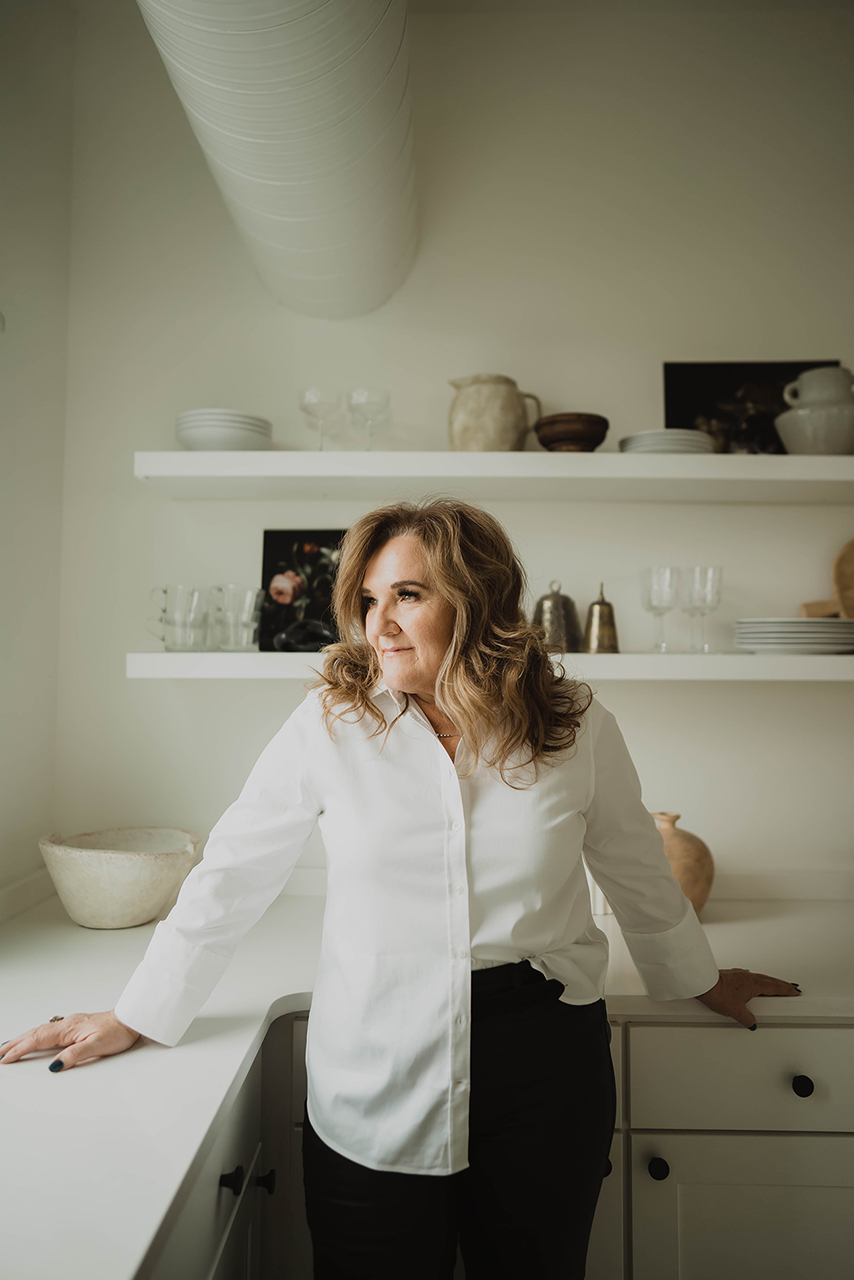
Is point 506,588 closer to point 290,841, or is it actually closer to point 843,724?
point 290,841

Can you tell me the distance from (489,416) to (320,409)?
0.43 meters

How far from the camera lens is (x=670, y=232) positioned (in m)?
2.09

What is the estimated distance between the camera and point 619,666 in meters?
1.80

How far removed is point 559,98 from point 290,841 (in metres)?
2.09

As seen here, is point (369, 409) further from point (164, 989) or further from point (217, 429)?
point (164, 989)

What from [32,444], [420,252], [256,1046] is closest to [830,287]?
[420,252]

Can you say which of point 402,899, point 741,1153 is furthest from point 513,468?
point 741,1153

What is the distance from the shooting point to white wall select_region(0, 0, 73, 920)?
5.86 feet

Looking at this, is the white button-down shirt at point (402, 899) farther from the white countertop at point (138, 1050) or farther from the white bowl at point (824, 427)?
the white bowl at point (824, 427)

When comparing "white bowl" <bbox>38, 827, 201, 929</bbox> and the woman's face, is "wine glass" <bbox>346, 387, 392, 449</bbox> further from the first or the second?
"white bowl" <bbox>38, 827, 201, 929</bbox>

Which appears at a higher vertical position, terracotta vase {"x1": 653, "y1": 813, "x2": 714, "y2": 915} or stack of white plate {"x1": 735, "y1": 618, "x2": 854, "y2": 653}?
stack of white plate {"x1": 735, "y1": 618, "x2": 854, "y2": 653}

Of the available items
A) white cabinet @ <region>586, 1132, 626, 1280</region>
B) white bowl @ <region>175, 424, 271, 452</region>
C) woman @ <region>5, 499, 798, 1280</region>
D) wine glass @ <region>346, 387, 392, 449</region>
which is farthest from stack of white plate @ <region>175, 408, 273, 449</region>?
white cabinet @ <region>586, 1132, 626, 1280</region>

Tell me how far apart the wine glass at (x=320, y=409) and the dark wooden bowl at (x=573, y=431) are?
1.72 feet

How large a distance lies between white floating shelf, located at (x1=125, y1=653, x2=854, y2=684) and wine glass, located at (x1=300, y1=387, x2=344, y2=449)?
58 cm
